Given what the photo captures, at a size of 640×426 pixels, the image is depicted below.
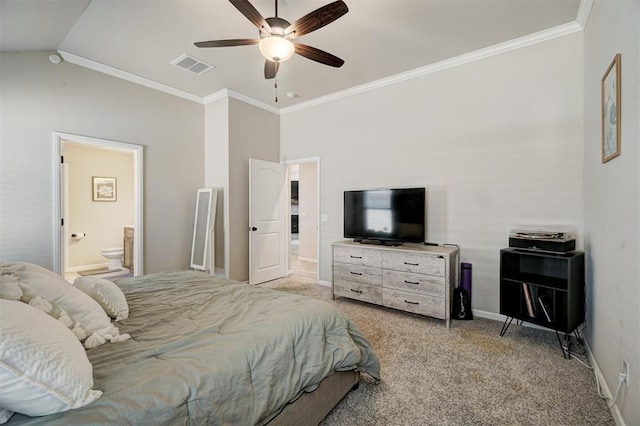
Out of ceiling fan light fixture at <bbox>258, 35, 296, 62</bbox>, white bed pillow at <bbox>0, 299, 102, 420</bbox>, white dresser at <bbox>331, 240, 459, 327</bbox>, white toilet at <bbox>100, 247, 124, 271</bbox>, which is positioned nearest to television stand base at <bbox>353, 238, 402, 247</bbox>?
white dresser at <bbox>331, 240, 459, 327</bbox>

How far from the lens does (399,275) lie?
3342mm

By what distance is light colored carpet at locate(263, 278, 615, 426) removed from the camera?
1.74m

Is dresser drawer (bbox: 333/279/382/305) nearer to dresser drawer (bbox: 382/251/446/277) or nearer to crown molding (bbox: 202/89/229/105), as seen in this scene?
dresser drawer (bbox: 382/251/446/277)

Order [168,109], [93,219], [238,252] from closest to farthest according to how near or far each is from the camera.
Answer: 1. [168,109]
2. [238,252]
3. [93,219]

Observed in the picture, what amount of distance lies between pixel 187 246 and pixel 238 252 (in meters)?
0.77

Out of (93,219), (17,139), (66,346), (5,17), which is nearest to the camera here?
(66,346)

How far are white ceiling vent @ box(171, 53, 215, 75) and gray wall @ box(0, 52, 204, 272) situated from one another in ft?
2.65

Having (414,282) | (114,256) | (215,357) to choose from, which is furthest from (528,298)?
(114,256)

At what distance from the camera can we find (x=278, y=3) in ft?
8.13

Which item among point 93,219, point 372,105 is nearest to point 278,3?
point 372,105

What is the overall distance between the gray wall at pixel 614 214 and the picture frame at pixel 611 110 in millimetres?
63

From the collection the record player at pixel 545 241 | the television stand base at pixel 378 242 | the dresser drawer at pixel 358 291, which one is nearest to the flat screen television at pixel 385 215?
the television stand base at pixel 378 242

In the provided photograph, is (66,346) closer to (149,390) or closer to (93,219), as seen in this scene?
(149,390)

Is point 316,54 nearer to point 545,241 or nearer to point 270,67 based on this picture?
point 270,67
